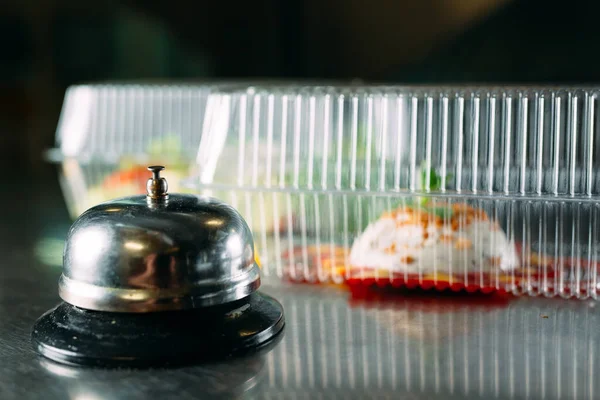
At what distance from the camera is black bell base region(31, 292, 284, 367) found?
0.74 m

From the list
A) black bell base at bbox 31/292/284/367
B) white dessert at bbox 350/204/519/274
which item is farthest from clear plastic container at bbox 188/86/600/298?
black bell base at bbox 31/292/284/367

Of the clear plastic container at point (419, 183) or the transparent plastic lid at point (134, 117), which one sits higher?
the transparent plastic lid at point (134, 117)

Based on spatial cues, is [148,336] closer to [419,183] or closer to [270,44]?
[419,183]

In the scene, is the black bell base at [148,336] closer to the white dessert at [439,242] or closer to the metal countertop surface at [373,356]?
the metal countertop surface at [373,356]

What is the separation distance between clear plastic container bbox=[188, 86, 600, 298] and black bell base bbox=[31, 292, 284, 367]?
0.27 metres

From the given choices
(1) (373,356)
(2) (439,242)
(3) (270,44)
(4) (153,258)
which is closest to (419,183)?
(2) (439,242)

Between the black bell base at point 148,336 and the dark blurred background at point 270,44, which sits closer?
the black bell base at point 148,336

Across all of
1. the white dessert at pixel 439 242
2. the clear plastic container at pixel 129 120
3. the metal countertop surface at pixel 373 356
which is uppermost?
the clear plastic container at pixel 129 120

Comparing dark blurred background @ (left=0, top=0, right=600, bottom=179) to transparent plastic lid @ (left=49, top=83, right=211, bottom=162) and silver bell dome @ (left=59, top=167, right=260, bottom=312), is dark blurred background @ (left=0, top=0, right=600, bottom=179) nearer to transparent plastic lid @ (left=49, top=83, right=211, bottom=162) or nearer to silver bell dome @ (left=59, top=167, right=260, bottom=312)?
transparent plastic lid @ (left=49, top=83, right=211, bottom=162)

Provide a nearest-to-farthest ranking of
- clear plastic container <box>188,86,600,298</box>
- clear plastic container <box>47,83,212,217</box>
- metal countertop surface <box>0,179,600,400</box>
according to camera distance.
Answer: metal countertop surface <box>0,179,600,400</box>, clear plastic container <box>188,86,600,298</box>, clear plastic container <box>47,83,212,217</box>

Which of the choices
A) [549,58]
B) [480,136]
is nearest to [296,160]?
[480,136]

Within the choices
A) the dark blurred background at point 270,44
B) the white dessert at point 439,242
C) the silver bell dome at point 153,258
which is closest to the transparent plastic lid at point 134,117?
the dark blurred background at point 270,44

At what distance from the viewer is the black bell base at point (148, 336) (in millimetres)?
743

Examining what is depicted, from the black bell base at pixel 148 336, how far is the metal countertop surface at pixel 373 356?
0.01 meters
